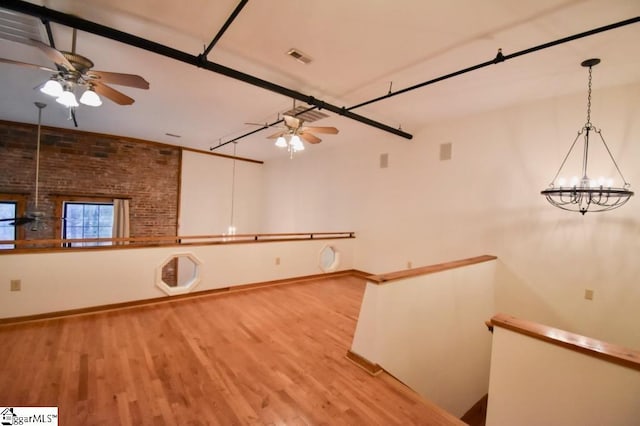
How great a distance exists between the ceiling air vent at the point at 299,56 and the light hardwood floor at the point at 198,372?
3005 millimetres

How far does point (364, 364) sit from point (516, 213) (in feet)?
10.4

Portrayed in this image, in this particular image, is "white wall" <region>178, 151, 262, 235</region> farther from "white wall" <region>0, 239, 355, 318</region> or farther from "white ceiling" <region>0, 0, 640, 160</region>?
"white wall" <region>0, 239, 355, 318</region>

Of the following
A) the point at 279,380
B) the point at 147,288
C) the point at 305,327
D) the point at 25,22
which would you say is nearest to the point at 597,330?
the point at 305,327

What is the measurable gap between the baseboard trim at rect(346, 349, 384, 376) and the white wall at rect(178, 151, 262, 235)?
6.49 metres

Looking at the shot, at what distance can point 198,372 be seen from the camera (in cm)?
232

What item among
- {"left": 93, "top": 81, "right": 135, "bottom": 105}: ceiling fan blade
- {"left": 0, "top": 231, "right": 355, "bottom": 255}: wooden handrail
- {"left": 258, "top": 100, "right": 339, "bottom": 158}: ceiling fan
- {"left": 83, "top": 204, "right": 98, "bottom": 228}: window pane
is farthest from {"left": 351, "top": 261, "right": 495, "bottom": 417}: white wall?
{"left": 83, "top": 204, "right": 98, "bottom": 228}: window pane

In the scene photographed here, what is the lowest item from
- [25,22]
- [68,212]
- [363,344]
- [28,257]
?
[363,344]

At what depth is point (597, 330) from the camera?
3295 millimetres

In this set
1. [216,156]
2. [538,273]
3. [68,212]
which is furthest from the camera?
[216,156]

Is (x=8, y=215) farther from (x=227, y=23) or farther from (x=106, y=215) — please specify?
(x=227, y=23)

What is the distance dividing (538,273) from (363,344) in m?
2.89

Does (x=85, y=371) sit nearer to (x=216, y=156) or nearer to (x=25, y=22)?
(x=25, y=22)

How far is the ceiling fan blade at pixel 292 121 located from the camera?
3506 mm

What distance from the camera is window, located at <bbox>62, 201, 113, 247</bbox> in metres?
6.17
